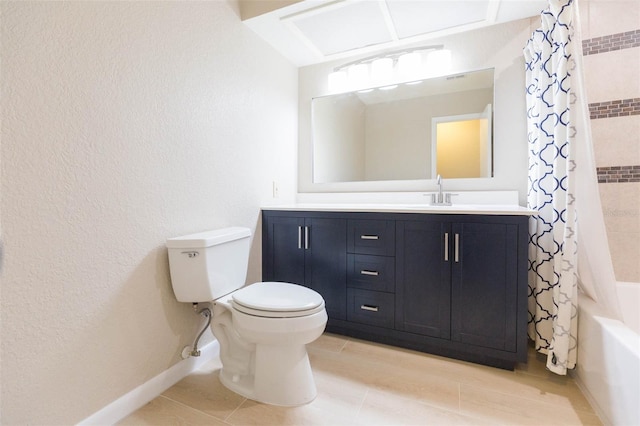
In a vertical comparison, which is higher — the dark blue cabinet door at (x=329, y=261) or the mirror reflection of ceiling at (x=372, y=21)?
the mirror reflection of ceiling at (x=372, y=21)

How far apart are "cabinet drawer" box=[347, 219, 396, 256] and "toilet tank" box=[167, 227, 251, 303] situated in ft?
2.38

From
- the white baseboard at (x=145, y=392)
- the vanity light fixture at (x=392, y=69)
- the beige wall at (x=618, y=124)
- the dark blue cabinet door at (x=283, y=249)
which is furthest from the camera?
the vanity light fixture at (x=392, y=69)

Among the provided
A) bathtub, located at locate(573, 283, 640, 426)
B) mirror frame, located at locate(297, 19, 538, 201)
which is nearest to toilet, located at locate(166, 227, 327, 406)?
bathtub, located at locate(573, 283, 640, 426)

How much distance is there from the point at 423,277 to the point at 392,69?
1531mm

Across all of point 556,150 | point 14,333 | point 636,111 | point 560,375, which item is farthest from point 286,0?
point 560,375

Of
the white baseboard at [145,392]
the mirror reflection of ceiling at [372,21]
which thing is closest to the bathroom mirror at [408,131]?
the mirror reflection of ceiling at [372,21]

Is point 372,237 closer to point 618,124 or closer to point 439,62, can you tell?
point 439,62

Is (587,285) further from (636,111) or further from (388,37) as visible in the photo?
(388,37)

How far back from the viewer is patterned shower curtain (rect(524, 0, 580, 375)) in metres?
1.36

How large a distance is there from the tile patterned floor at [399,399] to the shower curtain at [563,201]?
0.17m

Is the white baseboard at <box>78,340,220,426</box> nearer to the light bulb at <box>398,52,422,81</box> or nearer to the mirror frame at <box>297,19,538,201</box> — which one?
the mirror frame at <box>297,19,538,201</box>

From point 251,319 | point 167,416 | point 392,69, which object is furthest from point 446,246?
point 167,416

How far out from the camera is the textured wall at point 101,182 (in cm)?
94

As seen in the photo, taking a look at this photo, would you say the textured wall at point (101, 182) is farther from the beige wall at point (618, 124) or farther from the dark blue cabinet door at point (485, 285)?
the beige wall at point (618, 124)
